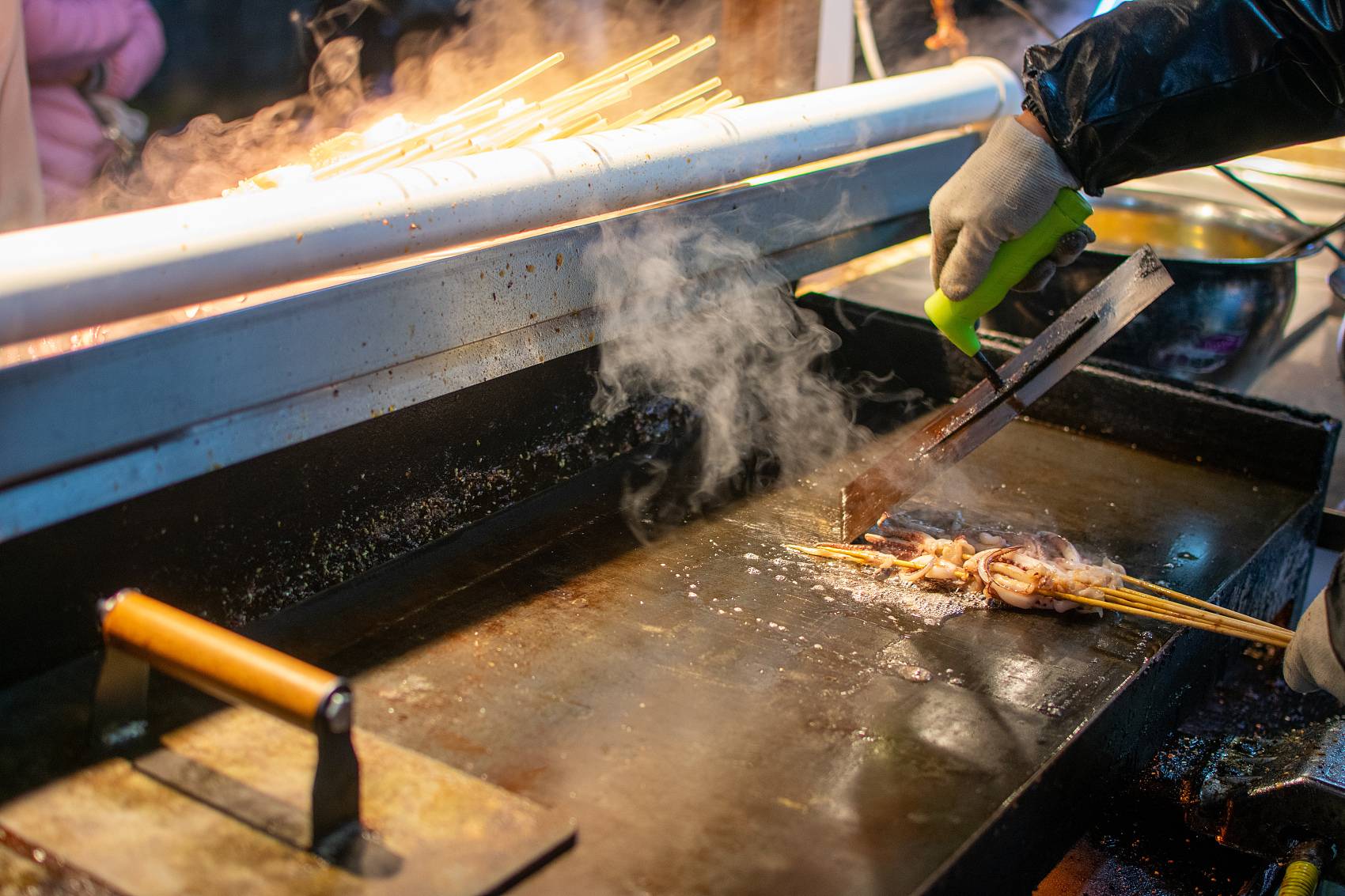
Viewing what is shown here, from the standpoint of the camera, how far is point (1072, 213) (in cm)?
225

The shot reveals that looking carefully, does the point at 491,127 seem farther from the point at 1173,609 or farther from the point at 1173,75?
the point at 1173,609

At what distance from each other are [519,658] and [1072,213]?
4.82 feet

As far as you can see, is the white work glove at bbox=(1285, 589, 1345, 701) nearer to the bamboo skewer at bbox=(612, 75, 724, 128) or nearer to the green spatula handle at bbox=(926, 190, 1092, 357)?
the green spatula handle at bbox=(926, 190, 1092, 357)

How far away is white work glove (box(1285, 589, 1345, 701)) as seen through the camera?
73.7 inches

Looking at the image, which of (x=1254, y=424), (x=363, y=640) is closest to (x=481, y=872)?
(x=363, y=640)

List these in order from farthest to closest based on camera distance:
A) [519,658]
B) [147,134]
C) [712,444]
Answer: [147,134] → [712,444] → [519,658]

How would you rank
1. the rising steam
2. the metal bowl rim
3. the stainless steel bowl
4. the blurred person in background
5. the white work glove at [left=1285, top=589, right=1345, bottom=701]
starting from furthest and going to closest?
the metal bowl rim → the blurred person in background → the stainless steel bowl → the rising steam → the white work glove at [left=1285, top=589, right=1345, bottom=701]

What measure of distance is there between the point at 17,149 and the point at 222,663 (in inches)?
107

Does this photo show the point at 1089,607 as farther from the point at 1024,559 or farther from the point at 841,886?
the point at 841,886

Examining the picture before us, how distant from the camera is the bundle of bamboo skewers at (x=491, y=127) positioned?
225 centimetres

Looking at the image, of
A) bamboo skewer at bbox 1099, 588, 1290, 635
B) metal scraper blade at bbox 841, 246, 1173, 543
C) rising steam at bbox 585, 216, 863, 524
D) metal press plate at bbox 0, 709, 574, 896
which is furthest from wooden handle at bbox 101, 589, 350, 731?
bamboo skewer at bbox 1099, 588, 1290, 635

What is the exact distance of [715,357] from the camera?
3.03 m

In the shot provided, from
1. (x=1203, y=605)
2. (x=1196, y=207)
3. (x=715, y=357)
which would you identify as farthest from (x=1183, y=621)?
(x=1196, y=207)

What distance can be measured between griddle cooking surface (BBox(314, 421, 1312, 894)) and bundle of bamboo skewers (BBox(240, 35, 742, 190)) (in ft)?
2.80
